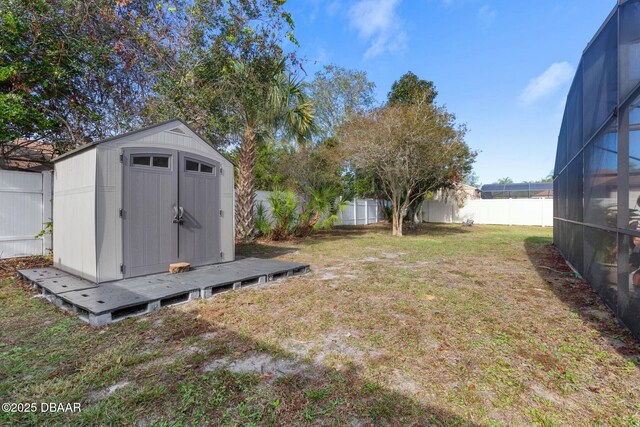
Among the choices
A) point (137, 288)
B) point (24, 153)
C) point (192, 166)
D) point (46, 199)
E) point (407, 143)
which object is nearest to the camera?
point (137, 288)

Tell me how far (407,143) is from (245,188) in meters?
6.19

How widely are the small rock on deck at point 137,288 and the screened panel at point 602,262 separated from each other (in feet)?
14.2

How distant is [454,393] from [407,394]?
0.31 metres

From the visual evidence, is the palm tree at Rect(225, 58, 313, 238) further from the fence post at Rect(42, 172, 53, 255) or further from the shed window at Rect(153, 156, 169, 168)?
the fence post at Rect(42, 172, 53, 255)

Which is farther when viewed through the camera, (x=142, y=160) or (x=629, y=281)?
(x=142, y=160)

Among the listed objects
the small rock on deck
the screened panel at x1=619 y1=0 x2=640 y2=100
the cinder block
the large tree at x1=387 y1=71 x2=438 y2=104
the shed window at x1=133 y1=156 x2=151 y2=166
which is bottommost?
the small rock on deck

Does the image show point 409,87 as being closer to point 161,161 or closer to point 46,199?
point 161,161

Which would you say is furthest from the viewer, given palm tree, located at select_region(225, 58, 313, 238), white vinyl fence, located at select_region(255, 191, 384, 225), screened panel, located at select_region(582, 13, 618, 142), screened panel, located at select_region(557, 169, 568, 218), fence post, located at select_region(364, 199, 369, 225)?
fence post, located at select_region(364, 199, 369, 225)

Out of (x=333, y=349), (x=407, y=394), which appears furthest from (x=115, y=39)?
(x=407, y=394)

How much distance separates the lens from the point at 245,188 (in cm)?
940

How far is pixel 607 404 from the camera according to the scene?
5.86 feet

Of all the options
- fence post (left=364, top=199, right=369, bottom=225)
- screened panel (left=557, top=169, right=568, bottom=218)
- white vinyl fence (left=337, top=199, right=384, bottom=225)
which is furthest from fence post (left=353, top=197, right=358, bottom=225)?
screened panel (left=557, top=169, right=568, bottom=218)

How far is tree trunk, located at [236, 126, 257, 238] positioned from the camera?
9227 mm

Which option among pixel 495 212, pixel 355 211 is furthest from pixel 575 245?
pixel 495 212
